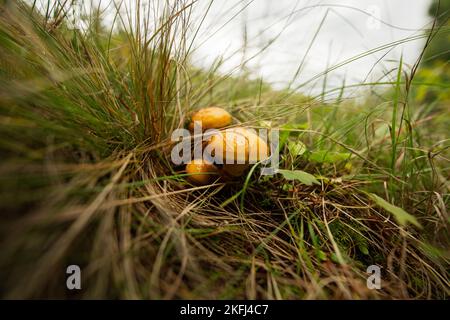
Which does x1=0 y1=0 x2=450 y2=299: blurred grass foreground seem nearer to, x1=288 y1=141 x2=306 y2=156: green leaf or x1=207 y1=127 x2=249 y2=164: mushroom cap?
x1=288 y1=141 x2=306 y2=156: green leaf

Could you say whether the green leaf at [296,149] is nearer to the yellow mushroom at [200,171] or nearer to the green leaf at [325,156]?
the green leaf at [325,156]

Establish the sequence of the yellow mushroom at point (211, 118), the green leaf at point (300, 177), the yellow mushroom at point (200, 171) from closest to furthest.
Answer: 1. the green leaf at point (300, 177)
2. the yellow mushroom at point (200, 171)
3. the yellow mushroom at point (211, 118)

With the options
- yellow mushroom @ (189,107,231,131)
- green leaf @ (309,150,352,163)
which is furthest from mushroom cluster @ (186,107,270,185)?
green leaf @ (309,150,352,163)

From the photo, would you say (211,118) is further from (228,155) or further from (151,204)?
(151,204)

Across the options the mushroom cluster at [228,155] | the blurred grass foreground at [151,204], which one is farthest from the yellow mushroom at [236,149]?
A: the blurred grass foreground at [151,204]

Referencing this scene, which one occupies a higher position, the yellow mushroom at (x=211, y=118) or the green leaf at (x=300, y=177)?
the yellow mushroom at (x=211, y=118)

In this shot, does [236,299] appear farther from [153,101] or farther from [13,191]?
[153,101]
